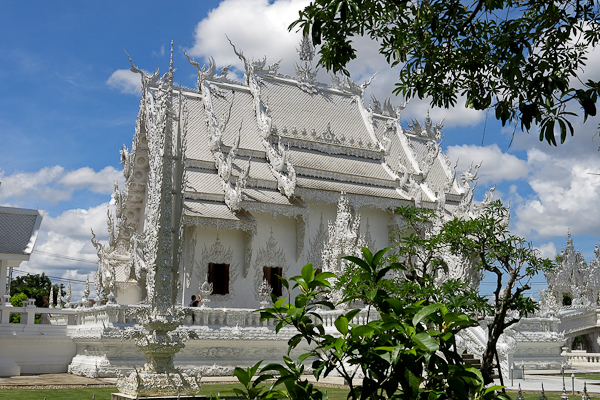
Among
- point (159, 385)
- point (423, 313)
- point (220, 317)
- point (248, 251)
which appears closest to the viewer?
point (423, 313)

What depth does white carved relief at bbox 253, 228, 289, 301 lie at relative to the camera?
18500mm

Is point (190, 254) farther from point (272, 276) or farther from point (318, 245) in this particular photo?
point (318, 245)

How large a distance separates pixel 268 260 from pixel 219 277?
5.55 feet

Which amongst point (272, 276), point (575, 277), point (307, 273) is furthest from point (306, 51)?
point (307, 273)

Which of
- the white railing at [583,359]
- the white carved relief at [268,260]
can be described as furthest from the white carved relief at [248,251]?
the white railing at [583,359]

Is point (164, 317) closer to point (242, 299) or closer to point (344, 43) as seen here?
point (344, 43)

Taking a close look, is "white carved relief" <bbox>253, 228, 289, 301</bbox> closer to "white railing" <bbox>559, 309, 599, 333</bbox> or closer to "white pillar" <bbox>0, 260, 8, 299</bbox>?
"white pillar" <bbox>0, 260, 8, 299</bbox>

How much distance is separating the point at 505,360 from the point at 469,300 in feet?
26.3

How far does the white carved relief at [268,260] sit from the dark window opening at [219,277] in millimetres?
953

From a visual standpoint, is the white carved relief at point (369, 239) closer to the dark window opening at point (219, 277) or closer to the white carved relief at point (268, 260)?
the white carved relief at point (268, 260)

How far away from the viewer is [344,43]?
4.96 m

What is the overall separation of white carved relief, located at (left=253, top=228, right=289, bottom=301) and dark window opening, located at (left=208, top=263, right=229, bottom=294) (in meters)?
0.95

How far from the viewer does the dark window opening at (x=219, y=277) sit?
17750mm

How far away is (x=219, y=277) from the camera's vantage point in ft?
59.0
